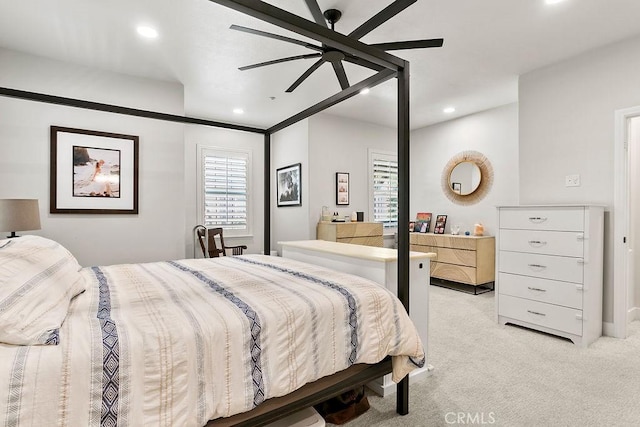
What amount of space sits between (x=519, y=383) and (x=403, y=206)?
148 centimetres

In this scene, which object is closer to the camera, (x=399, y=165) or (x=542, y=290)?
(x=399, y=165)

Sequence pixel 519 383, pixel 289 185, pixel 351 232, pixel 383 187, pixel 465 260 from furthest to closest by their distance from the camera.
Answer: pixel 383 187 → pixel 289 185 → pixel 351 232 → pixel 465 260 → pixel 519 383

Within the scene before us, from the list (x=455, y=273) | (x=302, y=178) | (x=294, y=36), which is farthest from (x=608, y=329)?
(x=302, y=178)

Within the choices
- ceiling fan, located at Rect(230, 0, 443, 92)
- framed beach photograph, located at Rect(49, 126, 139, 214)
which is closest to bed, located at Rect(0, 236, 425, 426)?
ceiling fan, located at Rect(230, 0, 443, 92)

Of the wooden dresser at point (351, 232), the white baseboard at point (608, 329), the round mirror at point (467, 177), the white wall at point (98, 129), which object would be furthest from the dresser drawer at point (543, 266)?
the white wall at point (98, 129)

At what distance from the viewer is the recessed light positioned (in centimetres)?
278

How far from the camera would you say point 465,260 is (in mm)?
4695

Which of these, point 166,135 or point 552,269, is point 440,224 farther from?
point 166,135

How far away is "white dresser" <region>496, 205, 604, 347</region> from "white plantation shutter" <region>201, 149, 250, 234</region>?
4.03m

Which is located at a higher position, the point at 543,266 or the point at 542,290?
the point at 543,266

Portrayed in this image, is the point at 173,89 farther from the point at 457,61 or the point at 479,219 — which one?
the point at 479,219

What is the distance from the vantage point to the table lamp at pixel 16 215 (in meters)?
2.57

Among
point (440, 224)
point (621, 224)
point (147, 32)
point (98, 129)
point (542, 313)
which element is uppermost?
point (147, 32)

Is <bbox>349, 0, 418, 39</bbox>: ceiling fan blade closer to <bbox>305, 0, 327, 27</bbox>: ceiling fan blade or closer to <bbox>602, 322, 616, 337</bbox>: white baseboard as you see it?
<bbox>305, 0, 327, 27</bbox>: ceiling fan blade
